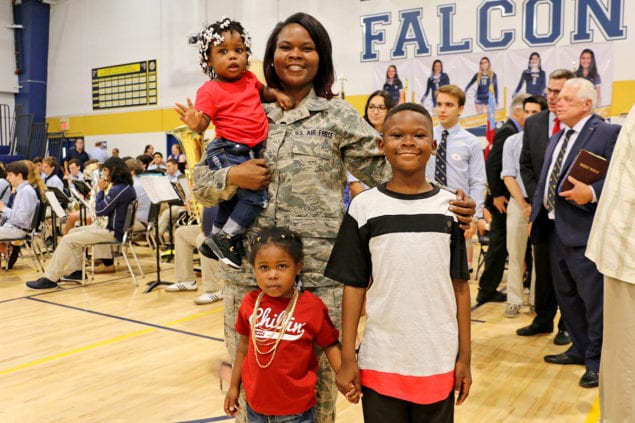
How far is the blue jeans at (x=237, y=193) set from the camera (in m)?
2.03

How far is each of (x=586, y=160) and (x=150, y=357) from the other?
3.38 metres

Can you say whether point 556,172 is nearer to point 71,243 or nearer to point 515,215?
point 515,215

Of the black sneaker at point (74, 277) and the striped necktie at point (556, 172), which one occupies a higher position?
the striped necktie at point (556, 172)

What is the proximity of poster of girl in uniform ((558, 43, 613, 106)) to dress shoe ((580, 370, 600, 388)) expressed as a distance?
7.01 m

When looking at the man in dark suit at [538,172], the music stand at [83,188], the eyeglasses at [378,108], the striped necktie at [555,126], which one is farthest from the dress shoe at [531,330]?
the music stand at [83,188]

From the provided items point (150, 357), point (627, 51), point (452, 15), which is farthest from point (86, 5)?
point (150, 357)

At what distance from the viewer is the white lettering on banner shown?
948cm

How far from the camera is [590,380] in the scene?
3660 mm

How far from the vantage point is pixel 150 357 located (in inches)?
176

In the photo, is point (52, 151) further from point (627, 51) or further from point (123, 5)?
point (627, 51)

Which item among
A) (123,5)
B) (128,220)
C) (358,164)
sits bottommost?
(128,220)

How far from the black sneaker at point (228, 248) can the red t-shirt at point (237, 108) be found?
0.35 metres

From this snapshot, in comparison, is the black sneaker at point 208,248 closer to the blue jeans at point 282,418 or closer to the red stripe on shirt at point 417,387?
the blue jeans at point 282,418

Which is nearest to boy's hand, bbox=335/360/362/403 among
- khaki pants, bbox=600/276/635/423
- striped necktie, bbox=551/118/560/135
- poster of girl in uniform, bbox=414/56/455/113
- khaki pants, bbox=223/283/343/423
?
khaki pants, bbox=223/283/343/423
